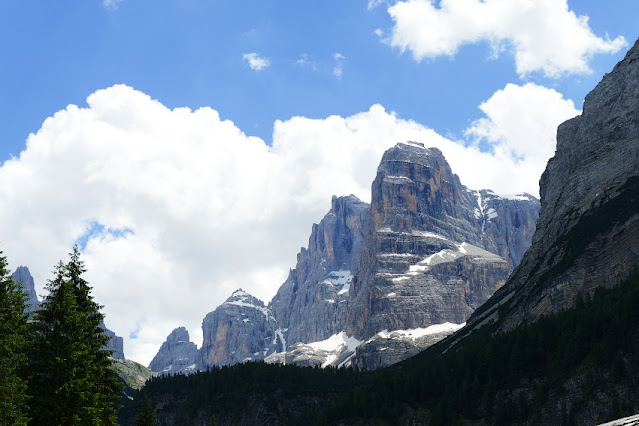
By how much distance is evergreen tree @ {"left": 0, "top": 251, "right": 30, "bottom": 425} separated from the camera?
1564 inches

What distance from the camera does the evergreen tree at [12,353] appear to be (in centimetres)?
3972

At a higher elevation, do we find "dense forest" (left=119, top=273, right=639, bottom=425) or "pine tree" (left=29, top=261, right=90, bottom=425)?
"dense forest" (left=119, top=273, right=639, bottom=425)

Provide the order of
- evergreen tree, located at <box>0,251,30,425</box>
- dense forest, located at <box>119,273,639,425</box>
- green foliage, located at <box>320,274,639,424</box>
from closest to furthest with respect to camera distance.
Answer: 1. evergreen tree, located at <box>0,251,30,425</box>
2. dense forest, located at <box>119,273,639,425</box>
3. green foliage, located at <box>320,274,639,424</box>

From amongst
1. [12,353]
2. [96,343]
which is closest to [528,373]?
[96,343]

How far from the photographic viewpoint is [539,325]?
16175 cm

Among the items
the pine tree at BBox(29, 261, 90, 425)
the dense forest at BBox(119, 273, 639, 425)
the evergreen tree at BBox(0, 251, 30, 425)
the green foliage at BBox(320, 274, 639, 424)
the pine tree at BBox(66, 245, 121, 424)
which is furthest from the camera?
the green foliage at BBox(320, 274, 639, 424)

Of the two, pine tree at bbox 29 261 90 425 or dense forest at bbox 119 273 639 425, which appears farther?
dense forest at bbox 119 273 639 425

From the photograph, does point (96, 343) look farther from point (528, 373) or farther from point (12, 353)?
point (528, 373)

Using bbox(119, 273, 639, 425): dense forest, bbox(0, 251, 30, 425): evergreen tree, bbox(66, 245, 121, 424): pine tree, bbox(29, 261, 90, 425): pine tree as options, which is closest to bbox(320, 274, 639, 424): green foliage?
bbox(119, 273, 639, 425): dense forest

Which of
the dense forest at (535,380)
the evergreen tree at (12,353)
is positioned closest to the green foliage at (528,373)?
the dense forest at (535,380)

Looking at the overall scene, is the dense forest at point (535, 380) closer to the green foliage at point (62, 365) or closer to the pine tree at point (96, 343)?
the pine tree at point (96, 343)

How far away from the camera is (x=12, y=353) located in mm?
41938

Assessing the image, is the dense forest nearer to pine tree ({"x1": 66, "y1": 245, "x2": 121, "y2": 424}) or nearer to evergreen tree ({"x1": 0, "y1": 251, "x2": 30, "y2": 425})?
pine tree ({"x1": 66, "y1": 245, "x2": 121, "y2": 424})

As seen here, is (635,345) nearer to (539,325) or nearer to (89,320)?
(539,325)
